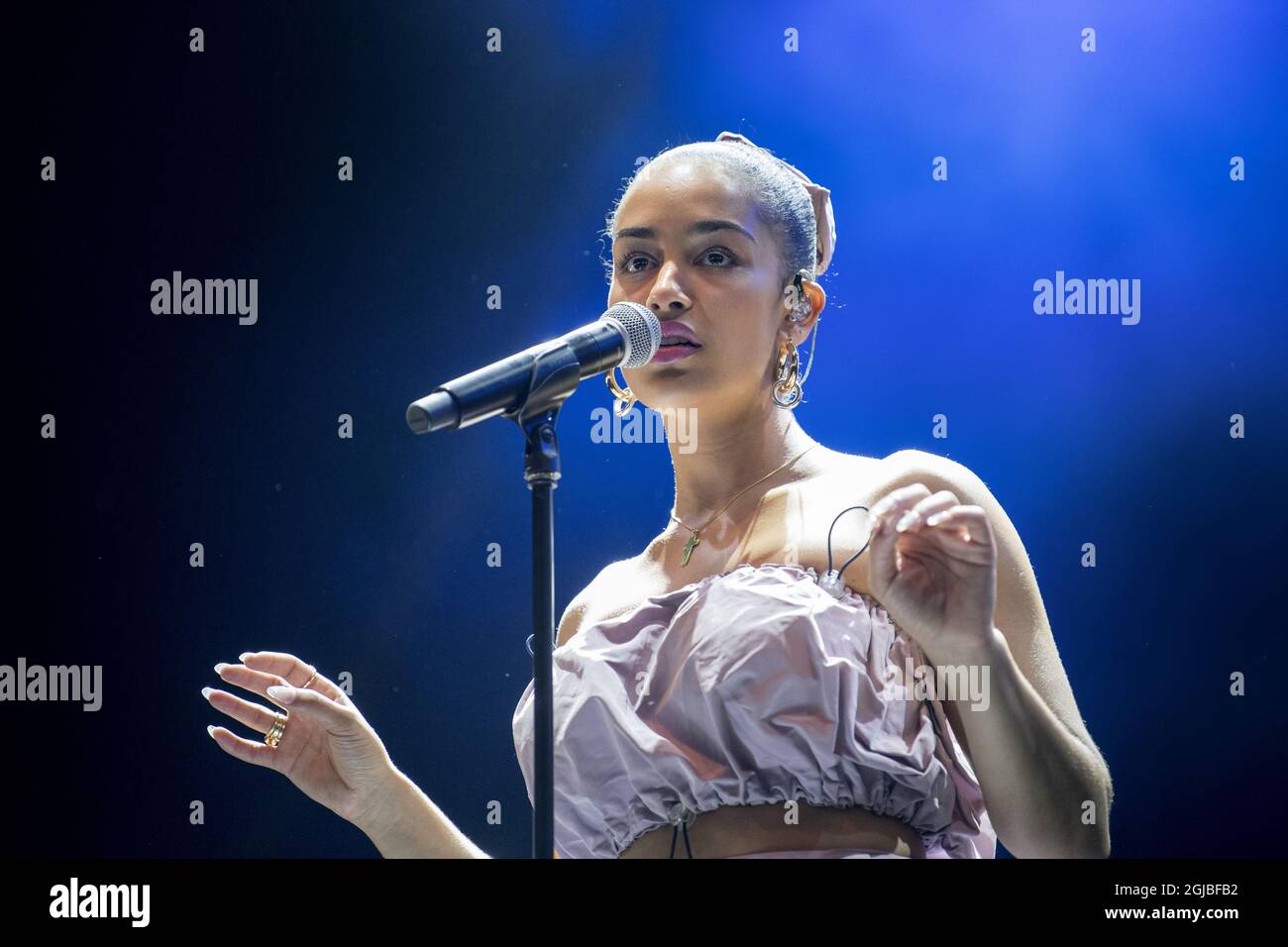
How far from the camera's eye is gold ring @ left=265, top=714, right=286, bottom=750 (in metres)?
1.96

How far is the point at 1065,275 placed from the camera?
2.49 m

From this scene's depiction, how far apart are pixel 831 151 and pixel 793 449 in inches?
26.5

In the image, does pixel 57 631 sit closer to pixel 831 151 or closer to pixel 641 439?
A: pixel 641 439

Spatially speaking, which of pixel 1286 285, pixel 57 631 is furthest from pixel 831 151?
pixel 57 631

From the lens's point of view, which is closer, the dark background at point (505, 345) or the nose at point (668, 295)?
the nose at point (668, 295)

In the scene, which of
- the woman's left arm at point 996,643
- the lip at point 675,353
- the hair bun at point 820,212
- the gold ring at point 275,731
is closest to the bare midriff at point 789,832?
the woman's left arm at point 996,643

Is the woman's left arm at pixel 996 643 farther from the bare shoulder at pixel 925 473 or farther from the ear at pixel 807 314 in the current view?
the ear at pixel 807 314

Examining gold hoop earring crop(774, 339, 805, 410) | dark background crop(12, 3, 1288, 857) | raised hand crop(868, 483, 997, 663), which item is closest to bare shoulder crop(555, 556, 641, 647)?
dark background crop(12, 3, 1288, 857)

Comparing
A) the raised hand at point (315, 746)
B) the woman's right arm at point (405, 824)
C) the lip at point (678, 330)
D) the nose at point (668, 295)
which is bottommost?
the woman's right arm at point (405, 824)

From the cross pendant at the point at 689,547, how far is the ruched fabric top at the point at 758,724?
15 cm

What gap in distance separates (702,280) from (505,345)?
0.65 meters

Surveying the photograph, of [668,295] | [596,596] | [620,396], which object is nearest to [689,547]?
[596,596]

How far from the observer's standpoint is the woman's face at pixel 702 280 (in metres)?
2.12
